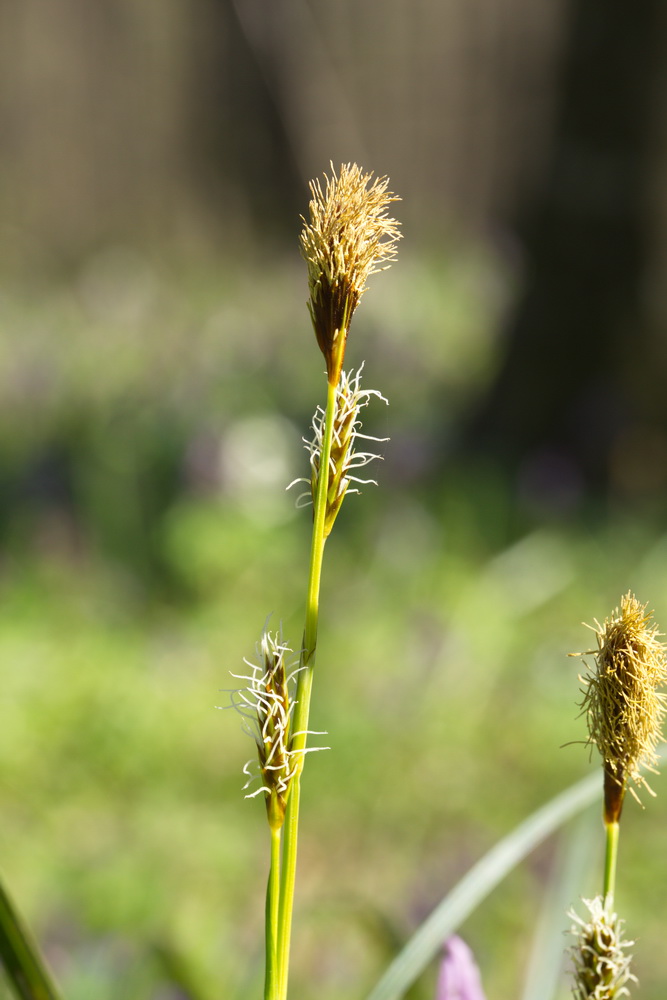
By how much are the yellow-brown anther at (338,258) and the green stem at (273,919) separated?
19 centimetres

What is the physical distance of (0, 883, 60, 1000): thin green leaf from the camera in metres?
0.58

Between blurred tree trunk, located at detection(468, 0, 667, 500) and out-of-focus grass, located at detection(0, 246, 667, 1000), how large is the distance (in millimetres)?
321

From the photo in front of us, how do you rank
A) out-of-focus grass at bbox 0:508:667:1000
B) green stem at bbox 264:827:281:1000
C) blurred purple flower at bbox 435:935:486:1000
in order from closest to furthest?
green stem at bbox 264:827:281:1000
blurred purple flower at bbox 435:935:486:1000
out-of-focus grass at bbox 0:508:667:1000

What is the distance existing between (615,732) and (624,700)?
1cm

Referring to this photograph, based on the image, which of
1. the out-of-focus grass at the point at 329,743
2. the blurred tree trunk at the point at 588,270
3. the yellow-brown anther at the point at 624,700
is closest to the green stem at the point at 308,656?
the yellow-brown anther at the point at 624,700

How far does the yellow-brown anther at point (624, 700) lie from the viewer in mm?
446

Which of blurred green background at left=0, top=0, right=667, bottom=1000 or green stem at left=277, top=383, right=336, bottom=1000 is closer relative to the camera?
green stem at left=277, top=383, right=336, bottom=1000

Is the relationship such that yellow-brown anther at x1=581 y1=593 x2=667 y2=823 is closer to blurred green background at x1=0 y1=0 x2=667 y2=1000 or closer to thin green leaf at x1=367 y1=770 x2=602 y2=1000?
thin green leaf at x1=367 y1=770 x2=602 y2=1000

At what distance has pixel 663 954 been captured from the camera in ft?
6.23

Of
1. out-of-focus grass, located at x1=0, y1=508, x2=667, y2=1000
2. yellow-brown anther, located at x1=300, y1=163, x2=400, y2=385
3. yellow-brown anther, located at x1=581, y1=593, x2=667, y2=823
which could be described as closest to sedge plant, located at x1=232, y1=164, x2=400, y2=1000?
yellow-brown anther, located at x1=300, y1=163, x2=400, y2=385

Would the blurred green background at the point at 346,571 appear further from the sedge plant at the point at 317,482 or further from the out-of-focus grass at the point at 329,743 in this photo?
the sedge plant at the point at 317,482

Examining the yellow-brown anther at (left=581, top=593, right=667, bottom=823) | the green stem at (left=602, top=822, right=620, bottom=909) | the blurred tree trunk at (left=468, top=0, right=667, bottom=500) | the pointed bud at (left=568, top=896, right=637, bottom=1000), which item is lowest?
the pointed bud at (left=568, top=896, right=637, bottom=1000)

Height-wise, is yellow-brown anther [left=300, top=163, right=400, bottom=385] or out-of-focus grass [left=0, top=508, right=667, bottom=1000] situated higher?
out-of-focus grass [left=0, top=508, right=667, bottom=1000]

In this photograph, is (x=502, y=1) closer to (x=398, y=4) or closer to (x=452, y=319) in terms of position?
(x=398, y=4)
